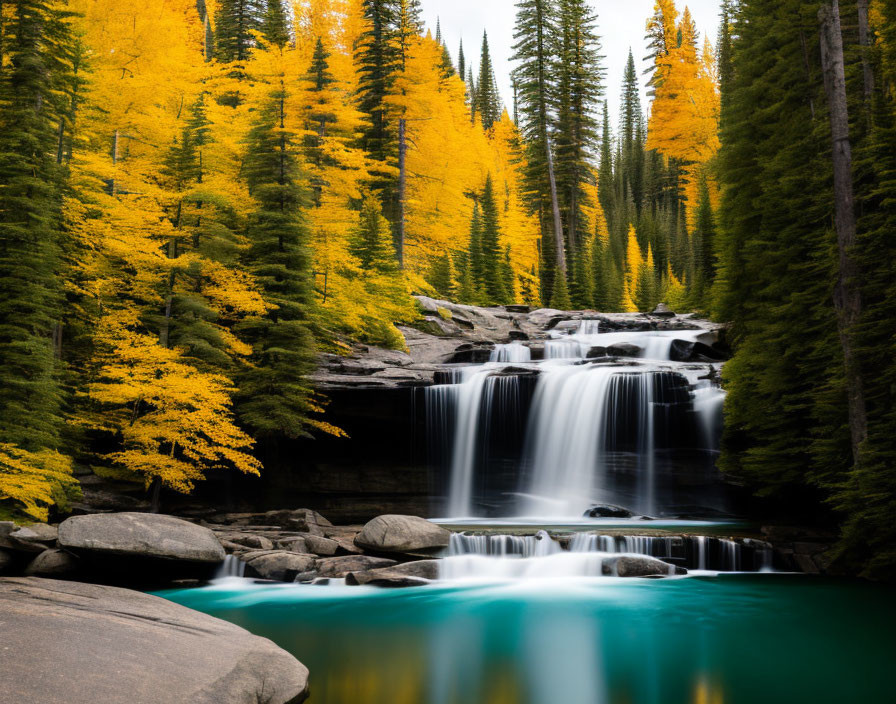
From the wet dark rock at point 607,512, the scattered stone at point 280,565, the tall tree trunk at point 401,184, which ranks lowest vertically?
the scattered stone at point 280,565

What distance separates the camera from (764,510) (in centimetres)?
1755

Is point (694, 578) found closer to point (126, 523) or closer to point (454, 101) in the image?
point (126, 523)

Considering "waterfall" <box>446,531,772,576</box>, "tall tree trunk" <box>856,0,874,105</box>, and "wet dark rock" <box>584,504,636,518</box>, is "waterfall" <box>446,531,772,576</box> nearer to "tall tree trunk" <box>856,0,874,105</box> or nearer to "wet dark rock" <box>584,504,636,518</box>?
"wet dark rock" <box>584,504,636,518</box>

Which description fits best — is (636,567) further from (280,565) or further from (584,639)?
(280,565)

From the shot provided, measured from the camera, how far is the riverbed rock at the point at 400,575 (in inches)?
494

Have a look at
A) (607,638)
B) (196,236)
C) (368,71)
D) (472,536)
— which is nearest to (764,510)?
(472,536)

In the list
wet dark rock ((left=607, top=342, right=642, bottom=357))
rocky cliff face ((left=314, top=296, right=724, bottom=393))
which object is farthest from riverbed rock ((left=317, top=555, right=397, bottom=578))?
wet dark rock ((left=607, top=342, right=642, bottom=357))

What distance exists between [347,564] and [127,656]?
7.40 metres

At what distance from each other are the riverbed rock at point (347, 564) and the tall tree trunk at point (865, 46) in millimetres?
13965

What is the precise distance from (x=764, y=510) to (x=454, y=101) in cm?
3394

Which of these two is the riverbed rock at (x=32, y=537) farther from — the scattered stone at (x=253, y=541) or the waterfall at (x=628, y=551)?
the waterfall at (x=628, y=551)

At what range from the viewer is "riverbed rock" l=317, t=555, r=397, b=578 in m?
12.9

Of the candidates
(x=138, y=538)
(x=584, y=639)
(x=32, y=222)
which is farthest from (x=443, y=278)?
(x=584, y=639)

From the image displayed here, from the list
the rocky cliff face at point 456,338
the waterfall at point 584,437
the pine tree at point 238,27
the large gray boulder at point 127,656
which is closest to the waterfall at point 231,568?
the large gray boulder at point 127,656
